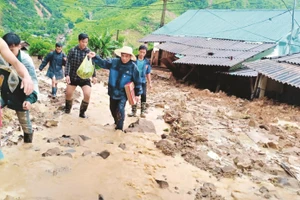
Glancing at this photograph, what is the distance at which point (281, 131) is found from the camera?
25.0ft

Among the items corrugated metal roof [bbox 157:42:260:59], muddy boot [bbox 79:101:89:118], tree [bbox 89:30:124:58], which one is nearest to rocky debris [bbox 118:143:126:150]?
muddy boot [bbox 79:101:89:118]

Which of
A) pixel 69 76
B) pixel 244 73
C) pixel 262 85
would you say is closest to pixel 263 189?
pixel 69 76

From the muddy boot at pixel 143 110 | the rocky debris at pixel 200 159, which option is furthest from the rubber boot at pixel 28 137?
the muddy boot at pixel 143 110

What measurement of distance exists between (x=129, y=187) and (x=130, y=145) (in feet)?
4.82

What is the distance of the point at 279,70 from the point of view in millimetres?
11562

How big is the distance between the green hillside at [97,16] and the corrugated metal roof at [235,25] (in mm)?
19579

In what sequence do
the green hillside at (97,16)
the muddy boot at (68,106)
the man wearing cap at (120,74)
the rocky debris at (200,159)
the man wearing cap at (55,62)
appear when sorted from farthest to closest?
the green hillside at (97,16) < the man wearing cap at (55,62) < the muddy boot at (68,106) < the man wearing cap at (120,74) < the rocky debris at (200,159)

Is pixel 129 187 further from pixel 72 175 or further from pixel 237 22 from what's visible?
pixel 237 22

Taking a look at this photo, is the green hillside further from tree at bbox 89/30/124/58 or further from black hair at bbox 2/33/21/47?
black hair at bbox 2/33/21/47

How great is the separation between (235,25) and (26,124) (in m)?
18.4

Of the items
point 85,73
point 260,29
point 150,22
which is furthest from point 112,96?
point 150,22

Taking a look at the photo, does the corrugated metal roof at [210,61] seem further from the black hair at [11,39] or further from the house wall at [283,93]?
the black hair at [11,39]

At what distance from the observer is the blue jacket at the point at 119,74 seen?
5.46 metres

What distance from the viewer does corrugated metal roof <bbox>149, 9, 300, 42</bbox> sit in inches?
711
